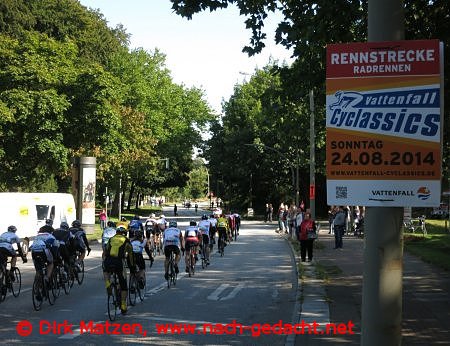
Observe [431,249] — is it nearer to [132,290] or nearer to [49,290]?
[132,290]

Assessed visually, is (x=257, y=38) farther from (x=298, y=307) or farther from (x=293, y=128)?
(x=298, y=307)

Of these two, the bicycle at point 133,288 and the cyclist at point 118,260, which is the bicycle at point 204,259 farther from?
the cyclist at point 118,260

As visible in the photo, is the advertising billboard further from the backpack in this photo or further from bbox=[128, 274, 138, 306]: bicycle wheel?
the backpack

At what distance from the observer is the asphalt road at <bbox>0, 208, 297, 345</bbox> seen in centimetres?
873

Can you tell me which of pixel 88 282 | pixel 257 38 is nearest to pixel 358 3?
pixel 257 38

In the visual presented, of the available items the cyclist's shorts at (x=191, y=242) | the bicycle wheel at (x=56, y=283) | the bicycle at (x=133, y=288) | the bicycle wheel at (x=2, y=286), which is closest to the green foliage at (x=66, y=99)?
the cyclist's shorts at (x=191, y=242)

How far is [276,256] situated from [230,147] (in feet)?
128

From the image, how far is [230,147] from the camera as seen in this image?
61.7 m

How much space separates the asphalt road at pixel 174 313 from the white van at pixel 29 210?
7231 millimetres

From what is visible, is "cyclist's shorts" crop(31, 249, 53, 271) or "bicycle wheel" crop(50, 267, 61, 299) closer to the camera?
"cyclist's shorts" crop(31, 249, 53, 271)

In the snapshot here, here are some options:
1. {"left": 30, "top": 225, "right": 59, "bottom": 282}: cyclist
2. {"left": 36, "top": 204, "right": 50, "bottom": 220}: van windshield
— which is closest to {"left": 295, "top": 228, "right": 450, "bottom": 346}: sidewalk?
{"left": 30, "top": 225, "right": 59, "bottom": 282}: cyclist

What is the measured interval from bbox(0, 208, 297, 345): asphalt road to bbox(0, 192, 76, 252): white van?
7.23 meters

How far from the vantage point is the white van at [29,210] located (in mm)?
24250

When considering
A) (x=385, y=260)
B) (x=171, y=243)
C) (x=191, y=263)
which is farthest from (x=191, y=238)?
(x=385, y=260)
